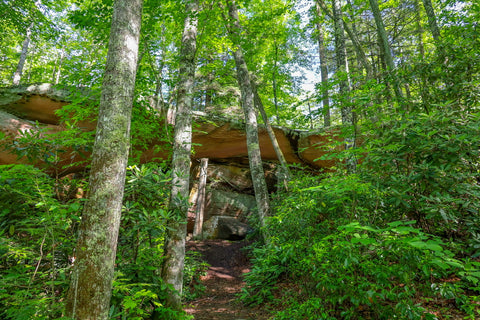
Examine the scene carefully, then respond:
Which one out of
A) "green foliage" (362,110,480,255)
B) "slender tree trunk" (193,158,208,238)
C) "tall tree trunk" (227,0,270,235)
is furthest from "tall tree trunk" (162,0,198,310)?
"slender tree trunk" (193,158,208,238)

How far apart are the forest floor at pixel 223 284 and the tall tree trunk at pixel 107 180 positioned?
2.89 m

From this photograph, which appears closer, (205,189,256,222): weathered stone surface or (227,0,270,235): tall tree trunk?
(227,0,270,235): tall tree trunk

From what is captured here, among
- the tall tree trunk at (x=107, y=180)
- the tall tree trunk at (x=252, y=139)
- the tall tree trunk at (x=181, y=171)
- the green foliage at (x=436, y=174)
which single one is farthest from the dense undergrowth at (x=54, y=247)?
the tall tree trunk at (x=252, y=139)

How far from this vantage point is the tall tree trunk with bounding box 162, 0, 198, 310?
346 centimetres

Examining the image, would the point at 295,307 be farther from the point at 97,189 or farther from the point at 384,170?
the point at 97,189

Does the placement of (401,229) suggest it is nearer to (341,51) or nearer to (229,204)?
(341,51)

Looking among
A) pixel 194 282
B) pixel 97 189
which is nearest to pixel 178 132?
pixel 97 189

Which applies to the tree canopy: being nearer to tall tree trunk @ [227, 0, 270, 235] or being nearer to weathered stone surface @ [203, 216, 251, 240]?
tall tree trunk @ [227, 0, 270, 235]

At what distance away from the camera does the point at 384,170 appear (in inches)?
131

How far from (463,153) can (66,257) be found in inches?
178

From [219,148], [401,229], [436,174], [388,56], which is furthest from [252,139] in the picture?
[401,229]

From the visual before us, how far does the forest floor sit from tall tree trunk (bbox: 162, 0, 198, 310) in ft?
4.65

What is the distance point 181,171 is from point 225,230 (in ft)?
25.1

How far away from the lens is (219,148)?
40.0ft
